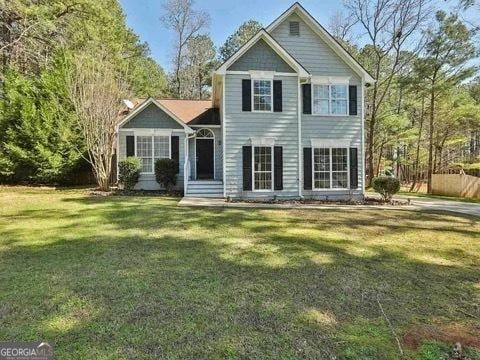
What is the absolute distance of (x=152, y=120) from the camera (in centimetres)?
1580

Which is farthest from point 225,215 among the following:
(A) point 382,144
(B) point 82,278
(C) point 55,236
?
(A) point 382,144

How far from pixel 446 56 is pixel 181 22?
2449cm

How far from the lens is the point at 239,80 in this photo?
13.4m

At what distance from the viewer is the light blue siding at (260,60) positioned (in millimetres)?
13352

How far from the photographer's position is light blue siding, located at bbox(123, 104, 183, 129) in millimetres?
15664

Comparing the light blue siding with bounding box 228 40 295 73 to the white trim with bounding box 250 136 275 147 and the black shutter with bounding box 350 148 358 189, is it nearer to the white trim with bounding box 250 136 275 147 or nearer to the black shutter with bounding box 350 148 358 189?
the white trim with bounding box 250 136 275 147

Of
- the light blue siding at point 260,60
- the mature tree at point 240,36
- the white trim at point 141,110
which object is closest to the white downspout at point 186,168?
the white trim at point 141,110

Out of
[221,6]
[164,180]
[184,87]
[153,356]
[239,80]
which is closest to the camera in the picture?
[153,356]

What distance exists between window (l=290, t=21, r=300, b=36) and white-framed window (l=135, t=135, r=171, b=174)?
285 inches

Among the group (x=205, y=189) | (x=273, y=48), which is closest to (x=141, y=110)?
(x=205, y=189)

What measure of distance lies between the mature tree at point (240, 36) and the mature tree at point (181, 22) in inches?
129

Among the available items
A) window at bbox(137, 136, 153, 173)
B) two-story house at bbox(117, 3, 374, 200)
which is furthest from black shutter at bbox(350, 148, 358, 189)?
window at bbox(137, 136, 153, 173)

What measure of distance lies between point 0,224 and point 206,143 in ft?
33.0

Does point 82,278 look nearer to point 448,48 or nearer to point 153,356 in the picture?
point 153,356
